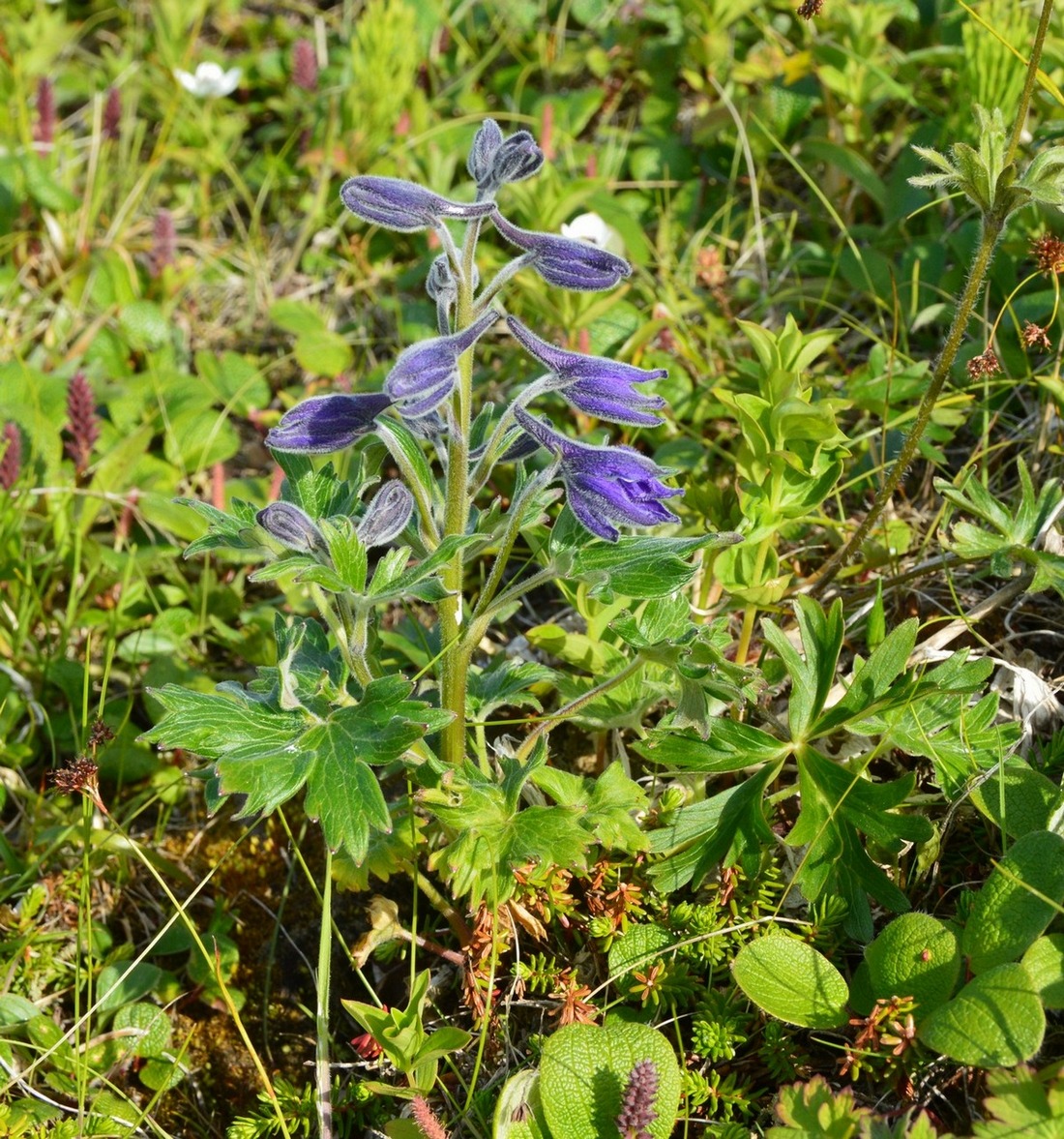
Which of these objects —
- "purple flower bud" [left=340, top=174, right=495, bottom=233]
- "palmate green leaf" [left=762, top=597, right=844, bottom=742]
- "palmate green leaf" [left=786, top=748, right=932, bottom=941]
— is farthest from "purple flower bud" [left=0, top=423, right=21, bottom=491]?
"palmate green leaf" [left=786, top=748, right=932, bottom=941]

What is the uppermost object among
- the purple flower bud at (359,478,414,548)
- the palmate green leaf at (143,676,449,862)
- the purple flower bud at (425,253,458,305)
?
the purple flower bud at (425,253,458,305)

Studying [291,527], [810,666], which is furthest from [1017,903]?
[291,527]

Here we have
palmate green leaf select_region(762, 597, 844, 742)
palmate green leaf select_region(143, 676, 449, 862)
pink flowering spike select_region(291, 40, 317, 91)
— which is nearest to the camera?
palmate green leaf select_region(143, 676, 449, 862)

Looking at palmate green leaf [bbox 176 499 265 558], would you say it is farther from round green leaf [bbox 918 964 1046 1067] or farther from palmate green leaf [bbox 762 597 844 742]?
round green leaf [bbox 918 964 1046 1067]

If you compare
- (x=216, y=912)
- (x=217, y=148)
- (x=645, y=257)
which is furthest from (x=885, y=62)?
(x=216, y=912)

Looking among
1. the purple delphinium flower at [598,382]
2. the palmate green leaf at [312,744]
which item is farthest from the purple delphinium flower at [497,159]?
the palmate green leaf at [312,744]

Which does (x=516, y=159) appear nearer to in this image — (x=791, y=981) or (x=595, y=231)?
(x=791, y=981)
